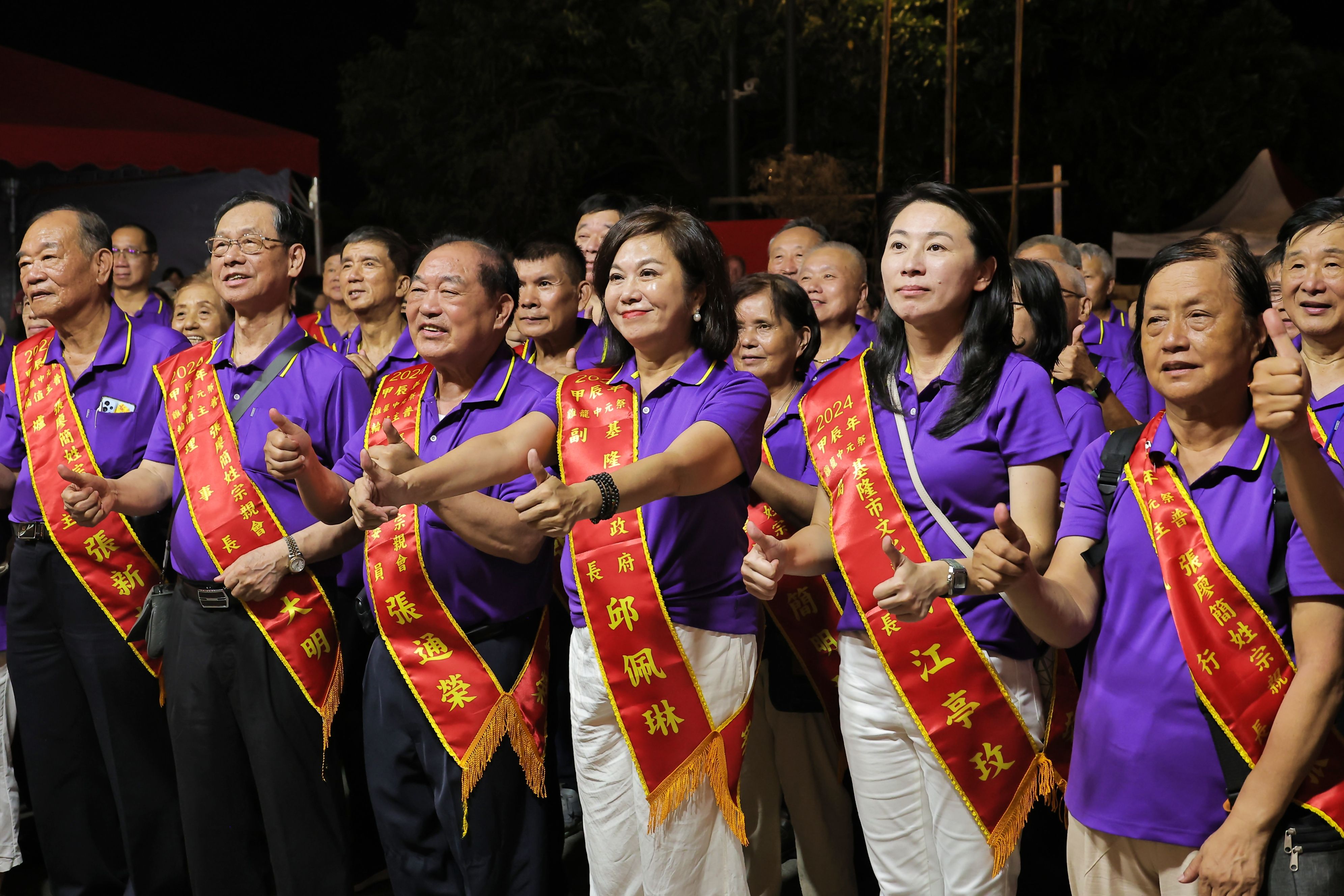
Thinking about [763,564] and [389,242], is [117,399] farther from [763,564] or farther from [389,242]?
[763,564]

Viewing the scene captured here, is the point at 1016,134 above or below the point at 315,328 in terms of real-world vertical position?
above

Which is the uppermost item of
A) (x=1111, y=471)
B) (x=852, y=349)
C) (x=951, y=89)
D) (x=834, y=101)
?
(x=834, y=101)

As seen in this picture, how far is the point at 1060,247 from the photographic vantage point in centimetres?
471

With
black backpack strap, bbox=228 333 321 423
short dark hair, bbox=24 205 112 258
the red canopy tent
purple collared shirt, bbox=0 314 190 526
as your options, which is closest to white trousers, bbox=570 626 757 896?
black backpack strap, bbox=228 333 321 423

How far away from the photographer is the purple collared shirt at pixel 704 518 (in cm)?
265

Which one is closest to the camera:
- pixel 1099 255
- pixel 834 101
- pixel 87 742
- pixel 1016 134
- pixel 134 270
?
pixel 87 742

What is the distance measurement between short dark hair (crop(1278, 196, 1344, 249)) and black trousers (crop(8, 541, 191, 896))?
3.50 m

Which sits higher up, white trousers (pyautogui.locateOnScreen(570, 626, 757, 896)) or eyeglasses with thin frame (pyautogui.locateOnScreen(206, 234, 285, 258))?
eyeglasses with thin frame (pyautogui.locateOnScreen(206, 234, 285, 258))

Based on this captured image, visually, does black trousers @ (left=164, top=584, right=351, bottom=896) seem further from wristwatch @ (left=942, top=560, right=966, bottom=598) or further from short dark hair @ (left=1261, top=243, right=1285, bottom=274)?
short dark hair @ (left=1261, top=243, right=1285, bottom=274)

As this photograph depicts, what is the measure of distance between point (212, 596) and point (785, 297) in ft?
6.05

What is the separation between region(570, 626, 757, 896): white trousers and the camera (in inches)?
103

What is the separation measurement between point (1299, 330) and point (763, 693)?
1743mm

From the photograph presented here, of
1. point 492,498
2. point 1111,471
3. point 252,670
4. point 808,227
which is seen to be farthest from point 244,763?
point 808,227

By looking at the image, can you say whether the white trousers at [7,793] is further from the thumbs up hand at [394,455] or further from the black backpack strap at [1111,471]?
the black backpack strap at [1111,471]
